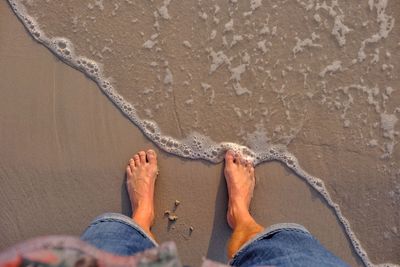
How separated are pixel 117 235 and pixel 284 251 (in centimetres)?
66

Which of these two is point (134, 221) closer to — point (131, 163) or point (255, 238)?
point (131, 163)

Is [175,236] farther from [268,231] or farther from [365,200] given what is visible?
[365,200]

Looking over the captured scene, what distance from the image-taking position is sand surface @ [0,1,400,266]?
2.06 meters

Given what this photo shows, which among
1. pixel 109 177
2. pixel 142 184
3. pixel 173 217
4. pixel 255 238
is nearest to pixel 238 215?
pixel 255 238

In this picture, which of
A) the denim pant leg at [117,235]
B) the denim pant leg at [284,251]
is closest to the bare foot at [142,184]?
the denim pant leg at [117,235]

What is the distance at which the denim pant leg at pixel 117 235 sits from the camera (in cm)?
→ 169

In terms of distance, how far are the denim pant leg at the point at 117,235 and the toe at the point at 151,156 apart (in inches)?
11.6

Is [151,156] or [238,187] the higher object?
[151,156]

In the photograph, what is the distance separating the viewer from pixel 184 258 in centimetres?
213

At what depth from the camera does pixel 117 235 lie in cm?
180

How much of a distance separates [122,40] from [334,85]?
1002 mm

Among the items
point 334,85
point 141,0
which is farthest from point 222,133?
point 141,0

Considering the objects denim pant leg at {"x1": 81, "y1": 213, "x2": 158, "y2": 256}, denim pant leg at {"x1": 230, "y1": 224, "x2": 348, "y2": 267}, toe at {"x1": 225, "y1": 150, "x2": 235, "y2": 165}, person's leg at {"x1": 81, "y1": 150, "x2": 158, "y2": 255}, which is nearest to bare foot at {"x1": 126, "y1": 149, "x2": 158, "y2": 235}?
person's leg at {"x1": 81, "y1": 150, "x2": 158, "y2": 255}

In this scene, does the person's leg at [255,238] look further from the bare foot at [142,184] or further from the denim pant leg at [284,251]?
the bare foot at [142,184]
